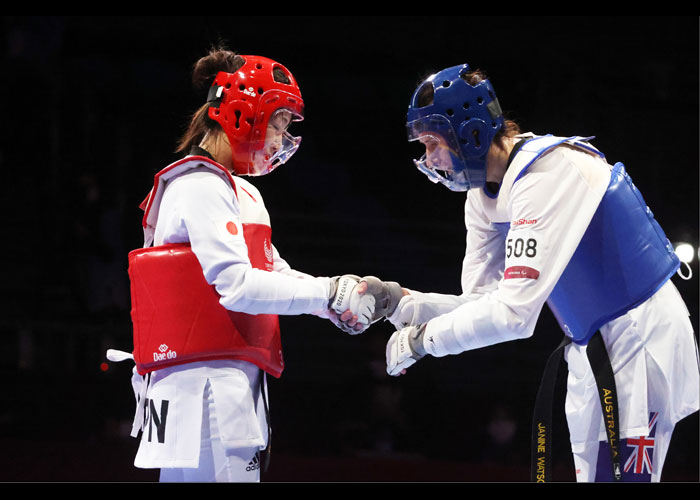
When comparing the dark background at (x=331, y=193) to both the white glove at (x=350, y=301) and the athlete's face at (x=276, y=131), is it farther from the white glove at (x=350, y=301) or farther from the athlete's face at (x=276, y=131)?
→ the athlete's face at (x=276, y=131)

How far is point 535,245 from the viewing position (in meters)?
2.93

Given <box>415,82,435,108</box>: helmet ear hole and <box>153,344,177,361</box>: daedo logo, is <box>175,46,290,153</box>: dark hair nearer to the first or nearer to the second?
<box>415,82,435,108</box>: helmet ear hole

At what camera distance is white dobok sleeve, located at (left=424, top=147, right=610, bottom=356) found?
2920 millimetres

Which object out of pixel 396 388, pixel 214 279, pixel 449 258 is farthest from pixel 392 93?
pixel 214 279

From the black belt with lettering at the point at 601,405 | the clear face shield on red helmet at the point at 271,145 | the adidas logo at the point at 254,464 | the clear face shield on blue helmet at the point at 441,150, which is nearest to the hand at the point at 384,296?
the clear face shield on blue helmet at the point at 441,150

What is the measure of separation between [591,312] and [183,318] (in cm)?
171

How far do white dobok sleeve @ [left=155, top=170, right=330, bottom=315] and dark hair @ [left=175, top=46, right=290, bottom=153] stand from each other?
407mm

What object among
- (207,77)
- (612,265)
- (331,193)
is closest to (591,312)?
(612,265)

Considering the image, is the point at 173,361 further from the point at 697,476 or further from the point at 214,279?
the point at 697,476

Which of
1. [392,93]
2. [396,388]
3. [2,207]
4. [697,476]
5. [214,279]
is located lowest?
[697,476]

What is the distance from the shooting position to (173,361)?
9.47 ft

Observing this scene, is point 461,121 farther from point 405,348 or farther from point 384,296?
point 405,348

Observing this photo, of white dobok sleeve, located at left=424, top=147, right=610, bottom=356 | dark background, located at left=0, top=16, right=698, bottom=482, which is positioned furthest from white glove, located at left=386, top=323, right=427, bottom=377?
dark background, located at left=0, top=16, right=698, bottom=482
